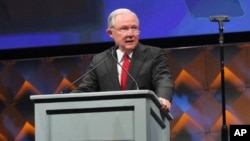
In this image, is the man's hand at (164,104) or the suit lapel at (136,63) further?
the suit lapel at (136,63)

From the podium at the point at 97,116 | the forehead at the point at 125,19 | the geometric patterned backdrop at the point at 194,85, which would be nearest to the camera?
the podium at the point at 97,116

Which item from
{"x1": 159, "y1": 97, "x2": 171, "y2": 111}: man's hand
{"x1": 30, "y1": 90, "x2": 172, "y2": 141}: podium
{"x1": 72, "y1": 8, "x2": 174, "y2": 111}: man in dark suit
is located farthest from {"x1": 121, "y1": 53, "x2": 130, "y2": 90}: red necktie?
{"x1": 30, "y1": 90, "x2": 172, "y2": 141}: podium

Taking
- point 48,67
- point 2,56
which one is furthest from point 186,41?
point 2,56

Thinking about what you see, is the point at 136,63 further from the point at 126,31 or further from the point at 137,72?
the point at 126,31

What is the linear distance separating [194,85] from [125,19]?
7.66 ft

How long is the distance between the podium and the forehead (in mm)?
511

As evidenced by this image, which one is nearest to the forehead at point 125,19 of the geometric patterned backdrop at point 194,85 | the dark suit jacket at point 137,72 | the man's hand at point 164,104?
the dark suit jacket at point 137,72

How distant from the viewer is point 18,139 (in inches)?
207

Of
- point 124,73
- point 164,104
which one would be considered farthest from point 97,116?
point 124,73

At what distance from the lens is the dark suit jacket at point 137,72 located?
2.77 m

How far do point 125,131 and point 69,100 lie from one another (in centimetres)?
24

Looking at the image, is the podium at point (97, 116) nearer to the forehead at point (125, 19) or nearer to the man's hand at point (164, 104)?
the man's hand at point (164, 104)

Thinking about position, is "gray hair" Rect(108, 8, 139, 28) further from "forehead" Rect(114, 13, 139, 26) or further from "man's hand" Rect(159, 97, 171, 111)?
"man's hand" Rect(159, 97, 171, 111)

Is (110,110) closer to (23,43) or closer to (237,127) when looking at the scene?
(237,127)
